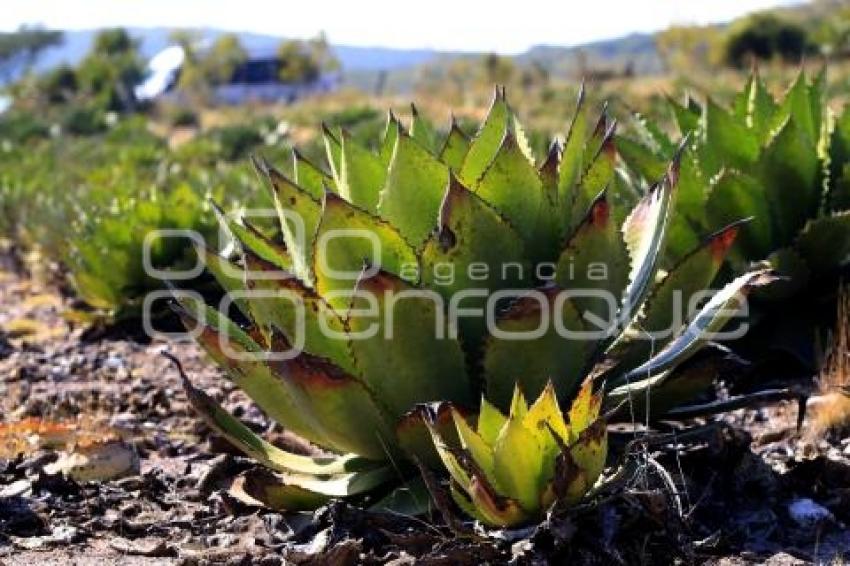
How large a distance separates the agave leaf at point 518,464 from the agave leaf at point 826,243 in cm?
146

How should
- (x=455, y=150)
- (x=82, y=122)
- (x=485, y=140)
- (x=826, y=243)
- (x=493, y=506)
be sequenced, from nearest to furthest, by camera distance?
1. (x=493, y=506)
2. (x=485, y=140)
3. (x=455, y=150)
4. (x=826, y=243)
5. (x=82, y=122)

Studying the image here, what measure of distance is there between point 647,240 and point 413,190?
20.9 inches

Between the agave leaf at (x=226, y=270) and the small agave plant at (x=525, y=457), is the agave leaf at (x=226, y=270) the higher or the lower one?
the higher one

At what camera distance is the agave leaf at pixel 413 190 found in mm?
2271

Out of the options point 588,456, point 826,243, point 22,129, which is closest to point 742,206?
point 826,243

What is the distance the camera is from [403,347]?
2113 mm

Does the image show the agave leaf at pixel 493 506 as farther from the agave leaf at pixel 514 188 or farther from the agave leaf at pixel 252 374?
the agave leaf at pixel 514 188

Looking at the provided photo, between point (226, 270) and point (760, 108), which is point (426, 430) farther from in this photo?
point (760, 108)

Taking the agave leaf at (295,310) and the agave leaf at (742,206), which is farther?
the agave leaf at (742,206)

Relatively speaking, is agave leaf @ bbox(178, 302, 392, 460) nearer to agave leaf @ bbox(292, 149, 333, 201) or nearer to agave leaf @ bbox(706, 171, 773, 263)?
agave leaf @ bbox(292, 149, 333, 201)

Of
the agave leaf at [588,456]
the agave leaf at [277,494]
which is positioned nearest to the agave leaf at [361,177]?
the agave leaf at [277,494]

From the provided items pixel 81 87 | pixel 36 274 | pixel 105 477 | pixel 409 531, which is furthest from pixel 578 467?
pixel 81 87

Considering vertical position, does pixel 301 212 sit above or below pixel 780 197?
above

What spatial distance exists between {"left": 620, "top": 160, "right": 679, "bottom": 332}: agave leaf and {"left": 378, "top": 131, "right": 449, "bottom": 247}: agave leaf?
0.44 m
